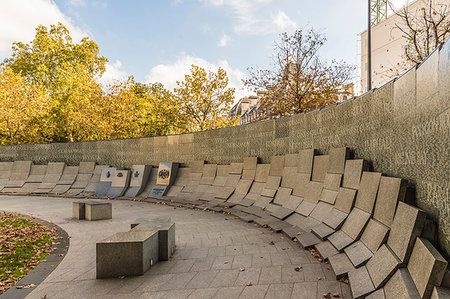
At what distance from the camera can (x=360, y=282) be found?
3.96 m

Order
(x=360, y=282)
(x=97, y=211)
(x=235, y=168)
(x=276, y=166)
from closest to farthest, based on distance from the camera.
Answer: (x=360, y=282), (x=97, y=211), (x=276, y=166), (x=235, y=168)

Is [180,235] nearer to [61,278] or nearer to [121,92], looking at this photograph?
[61,278]

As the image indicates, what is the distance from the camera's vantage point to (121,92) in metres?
27.7

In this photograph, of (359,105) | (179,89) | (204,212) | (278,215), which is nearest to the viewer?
(359,105)

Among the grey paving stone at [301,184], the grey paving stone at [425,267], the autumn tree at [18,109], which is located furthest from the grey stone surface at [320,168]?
the autumn tree at [18,109]

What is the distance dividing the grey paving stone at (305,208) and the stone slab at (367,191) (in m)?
1.79

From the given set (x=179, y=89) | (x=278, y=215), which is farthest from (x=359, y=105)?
(x=179, y=89)

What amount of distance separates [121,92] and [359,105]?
24.8m

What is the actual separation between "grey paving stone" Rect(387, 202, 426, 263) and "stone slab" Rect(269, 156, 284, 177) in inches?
225

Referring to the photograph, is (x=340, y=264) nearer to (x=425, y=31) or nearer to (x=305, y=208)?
(x=305, y=208)

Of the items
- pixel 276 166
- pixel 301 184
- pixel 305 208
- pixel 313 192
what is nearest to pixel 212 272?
pixel 305 208

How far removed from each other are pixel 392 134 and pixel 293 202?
3.73 m

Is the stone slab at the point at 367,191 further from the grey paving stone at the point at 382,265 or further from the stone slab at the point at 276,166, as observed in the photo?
the stone slab at the point at 276,166

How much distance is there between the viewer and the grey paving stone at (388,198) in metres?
4.20
